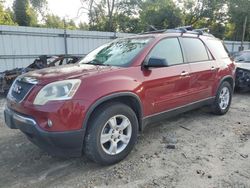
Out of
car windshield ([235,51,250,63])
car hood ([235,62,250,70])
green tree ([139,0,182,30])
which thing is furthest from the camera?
green tree ([139,0,182,30])

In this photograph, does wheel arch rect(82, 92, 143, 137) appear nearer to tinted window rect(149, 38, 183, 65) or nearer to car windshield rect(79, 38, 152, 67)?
car windshield rect(79, 38, 152, 67)

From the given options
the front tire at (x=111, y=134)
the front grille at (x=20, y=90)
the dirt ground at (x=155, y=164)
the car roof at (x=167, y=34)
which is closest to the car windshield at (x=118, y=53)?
the car roof at (x=167, y=34)

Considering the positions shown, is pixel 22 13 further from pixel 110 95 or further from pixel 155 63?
pixel 110 95

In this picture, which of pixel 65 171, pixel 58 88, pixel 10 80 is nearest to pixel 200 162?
pixel 65 171

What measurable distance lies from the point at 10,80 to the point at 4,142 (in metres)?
4.05

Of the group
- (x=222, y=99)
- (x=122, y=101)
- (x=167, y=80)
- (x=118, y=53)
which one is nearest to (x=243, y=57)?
(x=222, y=99)

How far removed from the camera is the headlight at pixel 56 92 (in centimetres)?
283

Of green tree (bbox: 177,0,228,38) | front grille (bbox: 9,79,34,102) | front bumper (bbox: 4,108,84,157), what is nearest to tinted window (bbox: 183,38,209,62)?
front bumper (bbox: 4,108,84,157)

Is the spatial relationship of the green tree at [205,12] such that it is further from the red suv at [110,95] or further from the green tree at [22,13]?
the red suv at [110,95]

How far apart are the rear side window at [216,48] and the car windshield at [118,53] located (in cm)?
183

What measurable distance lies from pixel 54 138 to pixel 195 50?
3099 millimetres

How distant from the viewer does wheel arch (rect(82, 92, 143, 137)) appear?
9.68ft

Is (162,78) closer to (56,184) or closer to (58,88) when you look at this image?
(58,88)

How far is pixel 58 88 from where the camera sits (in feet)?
9.44
